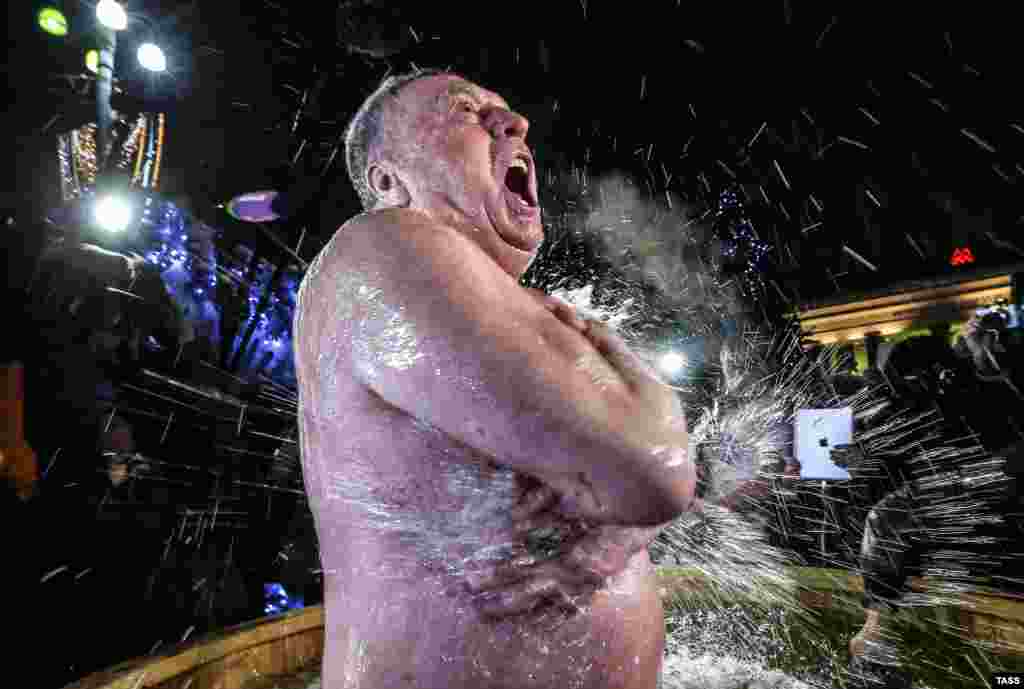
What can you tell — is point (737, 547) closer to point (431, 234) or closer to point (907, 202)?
point (431, 234)

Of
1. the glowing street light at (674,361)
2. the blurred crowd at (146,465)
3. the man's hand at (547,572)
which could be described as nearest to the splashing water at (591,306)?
the blurred crowd at (146,465)

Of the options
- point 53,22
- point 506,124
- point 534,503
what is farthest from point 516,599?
point 53,22

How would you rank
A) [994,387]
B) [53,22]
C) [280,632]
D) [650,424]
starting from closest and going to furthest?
[650,424] < [280,632] < [994,387] < [53,22]

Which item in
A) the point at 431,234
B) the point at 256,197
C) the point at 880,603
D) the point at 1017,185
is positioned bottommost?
the point at 880,603

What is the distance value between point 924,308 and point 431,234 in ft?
68.5

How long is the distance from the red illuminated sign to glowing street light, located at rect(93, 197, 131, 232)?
19.4m

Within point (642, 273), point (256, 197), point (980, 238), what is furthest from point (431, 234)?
point (980, 238)

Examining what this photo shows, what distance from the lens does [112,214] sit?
22.2ft

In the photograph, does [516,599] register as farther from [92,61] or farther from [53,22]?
[53,22]

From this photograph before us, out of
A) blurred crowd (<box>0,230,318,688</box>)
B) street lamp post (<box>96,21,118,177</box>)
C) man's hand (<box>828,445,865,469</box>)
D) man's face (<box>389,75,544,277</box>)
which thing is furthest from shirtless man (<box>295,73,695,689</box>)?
street lamp post (<box>96,21,118,177</box>)

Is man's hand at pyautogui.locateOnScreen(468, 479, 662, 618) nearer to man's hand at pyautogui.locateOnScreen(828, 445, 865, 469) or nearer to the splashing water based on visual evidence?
the splashing water

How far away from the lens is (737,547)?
4.07 meters

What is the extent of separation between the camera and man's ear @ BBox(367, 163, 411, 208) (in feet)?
5.37

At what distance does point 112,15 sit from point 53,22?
571 mm
